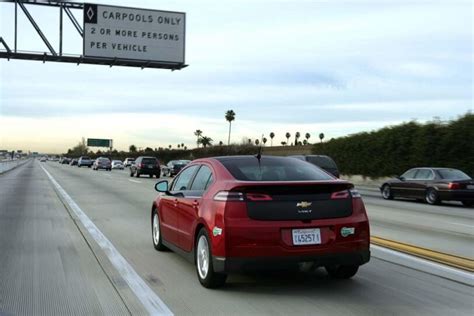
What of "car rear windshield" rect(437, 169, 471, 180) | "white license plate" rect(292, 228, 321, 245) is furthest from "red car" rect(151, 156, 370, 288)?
"car rear windshield" rect(437, 169, 471, 180)

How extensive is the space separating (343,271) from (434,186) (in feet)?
48.1

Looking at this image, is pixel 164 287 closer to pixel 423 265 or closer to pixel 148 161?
pixel 423 265

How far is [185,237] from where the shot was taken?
741 centimetres

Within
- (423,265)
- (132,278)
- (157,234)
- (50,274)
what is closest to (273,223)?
(132,278)

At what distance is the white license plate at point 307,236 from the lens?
6102mm

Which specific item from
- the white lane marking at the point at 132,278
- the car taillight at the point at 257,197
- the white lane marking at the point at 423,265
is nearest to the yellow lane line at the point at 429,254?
the white lane marking at the point at 423,265

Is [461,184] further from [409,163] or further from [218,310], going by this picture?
[218,310]

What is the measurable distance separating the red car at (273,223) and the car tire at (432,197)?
14.5m

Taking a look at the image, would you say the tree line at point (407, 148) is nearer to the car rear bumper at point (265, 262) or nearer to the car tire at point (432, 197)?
the car tire at point (432, 197)

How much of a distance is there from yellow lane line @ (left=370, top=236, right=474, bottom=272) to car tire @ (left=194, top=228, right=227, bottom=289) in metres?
3.46

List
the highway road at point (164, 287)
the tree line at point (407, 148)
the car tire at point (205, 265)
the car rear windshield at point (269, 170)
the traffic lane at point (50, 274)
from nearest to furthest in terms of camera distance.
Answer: the highway road at point (164, 287), the traffic lane at point (50, 274), the car tire at point (205, 265), the car rear windshield at point (269, 170), the tree line at point (407, 148)

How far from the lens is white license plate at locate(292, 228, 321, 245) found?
240 inches

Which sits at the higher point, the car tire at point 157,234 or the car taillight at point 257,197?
the car taillight at point 257,197

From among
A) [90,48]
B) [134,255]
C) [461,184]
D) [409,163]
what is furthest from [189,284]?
[409,163]
